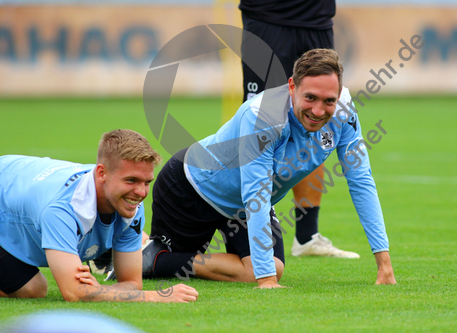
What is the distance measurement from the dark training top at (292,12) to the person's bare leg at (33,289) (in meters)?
2.58

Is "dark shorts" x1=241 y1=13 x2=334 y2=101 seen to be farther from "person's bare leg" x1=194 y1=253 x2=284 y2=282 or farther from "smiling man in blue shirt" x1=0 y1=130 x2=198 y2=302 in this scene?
"smiling man in blue shirt" x1=0 y1=130 x2=198 y2=302

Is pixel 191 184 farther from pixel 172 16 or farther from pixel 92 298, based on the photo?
pixel 172 16

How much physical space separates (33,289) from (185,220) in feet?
3.74

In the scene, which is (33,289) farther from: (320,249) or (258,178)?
(320,249)

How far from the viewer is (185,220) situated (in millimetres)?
4113

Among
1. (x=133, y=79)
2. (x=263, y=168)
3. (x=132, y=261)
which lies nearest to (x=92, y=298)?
(x=132, y=261)

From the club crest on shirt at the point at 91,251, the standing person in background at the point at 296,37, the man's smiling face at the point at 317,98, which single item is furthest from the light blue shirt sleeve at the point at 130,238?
the standing person in background at the point at 296,37

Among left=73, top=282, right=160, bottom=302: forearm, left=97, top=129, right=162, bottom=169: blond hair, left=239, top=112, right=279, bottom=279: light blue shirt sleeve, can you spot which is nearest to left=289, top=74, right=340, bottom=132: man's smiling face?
left=239, top=112, right=279, bottom=279: light blue shirt sleeve

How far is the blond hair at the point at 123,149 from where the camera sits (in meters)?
2.98

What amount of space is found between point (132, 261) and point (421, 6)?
2704 cm

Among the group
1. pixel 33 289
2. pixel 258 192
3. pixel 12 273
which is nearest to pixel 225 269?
pixel 258 192

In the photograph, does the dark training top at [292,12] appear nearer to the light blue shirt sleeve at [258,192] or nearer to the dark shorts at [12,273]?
the light blue shirt sleeve at [258,192]

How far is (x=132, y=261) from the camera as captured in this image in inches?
134

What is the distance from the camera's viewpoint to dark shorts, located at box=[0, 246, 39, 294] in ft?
10.7
